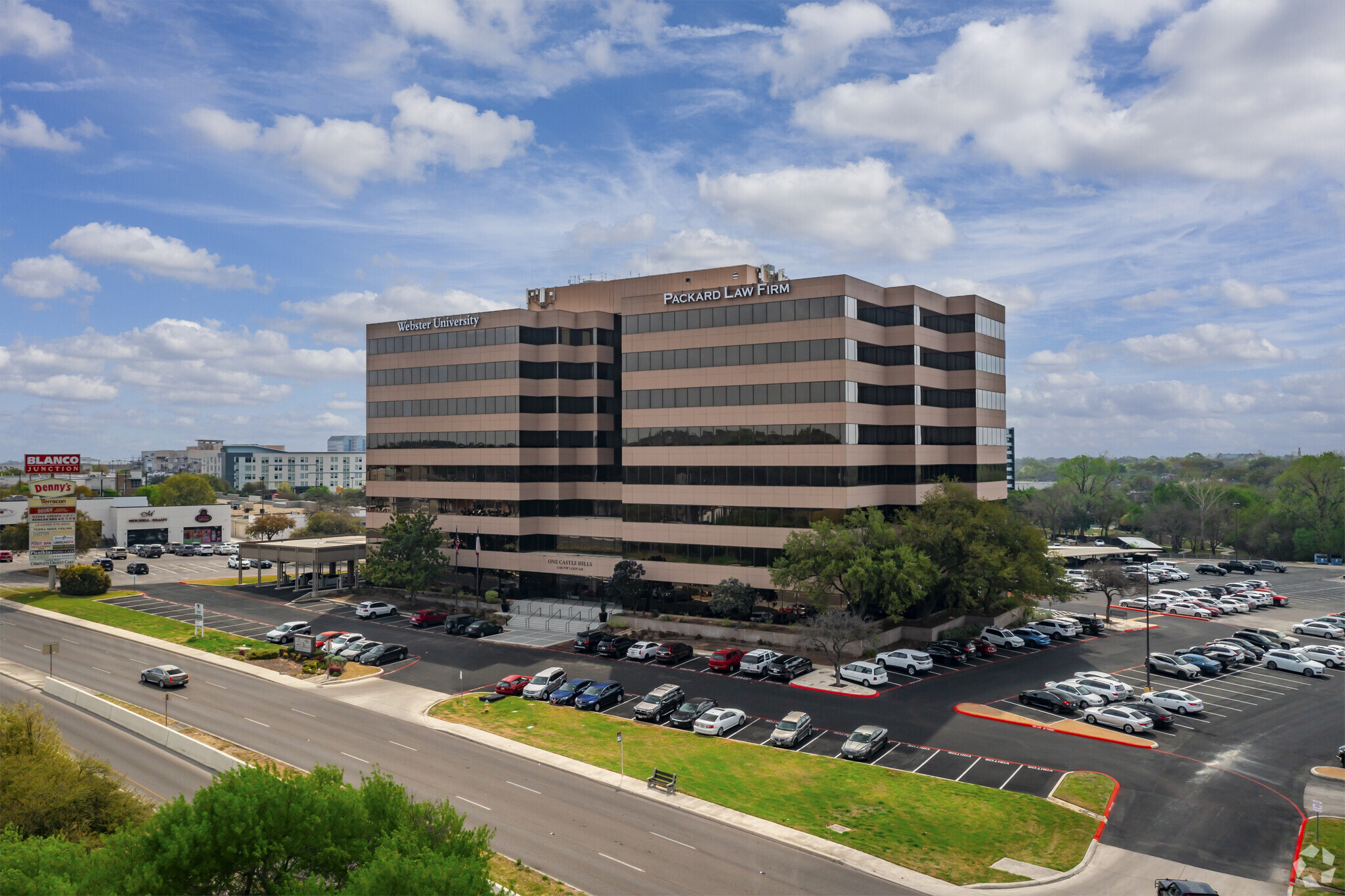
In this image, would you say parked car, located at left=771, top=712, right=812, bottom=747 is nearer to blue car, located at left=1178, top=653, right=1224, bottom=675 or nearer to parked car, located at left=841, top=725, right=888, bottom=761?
parked car, located at left=841, top=725, right=888, bottom=761

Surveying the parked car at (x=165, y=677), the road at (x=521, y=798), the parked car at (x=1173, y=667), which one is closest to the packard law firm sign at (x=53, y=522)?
the road at (x=521, y=798)

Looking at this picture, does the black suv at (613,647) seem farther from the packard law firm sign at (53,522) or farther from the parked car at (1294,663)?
the packard law firm sign at (53,522)

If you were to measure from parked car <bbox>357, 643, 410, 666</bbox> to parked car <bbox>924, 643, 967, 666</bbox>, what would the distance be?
4029cm

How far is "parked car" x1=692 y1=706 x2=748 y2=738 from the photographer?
1697 inches

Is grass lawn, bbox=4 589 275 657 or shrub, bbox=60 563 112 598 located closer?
grass lawn, bbox=4 589 275 657

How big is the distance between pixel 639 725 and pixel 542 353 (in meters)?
46.8

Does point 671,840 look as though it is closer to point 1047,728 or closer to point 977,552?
point 1047,728

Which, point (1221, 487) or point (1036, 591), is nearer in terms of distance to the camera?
point (1036, 591)

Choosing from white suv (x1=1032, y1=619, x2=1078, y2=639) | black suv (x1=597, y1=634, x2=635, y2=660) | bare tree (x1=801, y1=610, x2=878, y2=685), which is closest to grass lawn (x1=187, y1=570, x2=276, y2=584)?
black suv (x1=597, y1=634, x2=635, y2=660)

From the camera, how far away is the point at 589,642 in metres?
62.5

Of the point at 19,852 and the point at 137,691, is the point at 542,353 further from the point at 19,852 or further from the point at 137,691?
the point at 19,852

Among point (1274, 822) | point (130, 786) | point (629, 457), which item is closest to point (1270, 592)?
point (1274, 822)

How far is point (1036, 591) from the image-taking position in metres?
62.9

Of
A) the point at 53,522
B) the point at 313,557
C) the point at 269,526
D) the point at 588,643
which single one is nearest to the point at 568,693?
the point at 588,643
